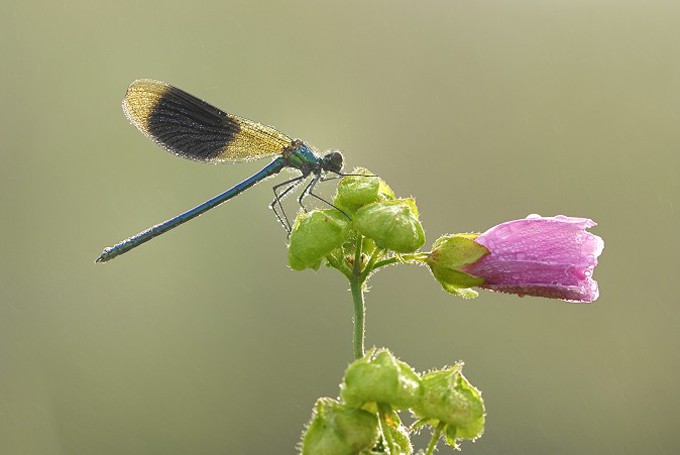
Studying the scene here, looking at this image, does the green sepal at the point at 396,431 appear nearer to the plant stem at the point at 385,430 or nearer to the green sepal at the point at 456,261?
the plant stem at the point at 385,430

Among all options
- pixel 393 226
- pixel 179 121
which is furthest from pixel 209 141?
pixel 393 226

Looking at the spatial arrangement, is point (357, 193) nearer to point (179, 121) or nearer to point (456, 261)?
point (456, 261)

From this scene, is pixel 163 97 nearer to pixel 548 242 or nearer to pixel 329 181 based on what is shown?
pixel 329 181

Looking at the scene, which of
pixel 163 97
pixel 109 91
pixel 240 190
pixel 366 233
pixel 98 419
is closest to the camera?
pixel 366 233

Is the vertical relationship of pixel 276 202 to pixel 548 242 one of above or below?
above

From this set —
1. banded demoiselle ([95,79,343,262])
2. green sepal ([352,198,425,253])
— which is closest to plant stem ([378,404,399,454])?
green sepal ([352,198,425,253])

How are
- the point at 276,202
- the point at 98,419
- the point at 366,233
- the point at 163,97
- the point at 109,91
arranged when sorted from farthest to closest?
the point at 109,91
the point at 98,419
the point at 163,97
the point at 276,202
the point at 366,233

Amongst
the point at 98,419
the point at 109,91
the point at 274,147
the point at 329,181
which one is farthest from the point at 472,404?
the point at 109,91
